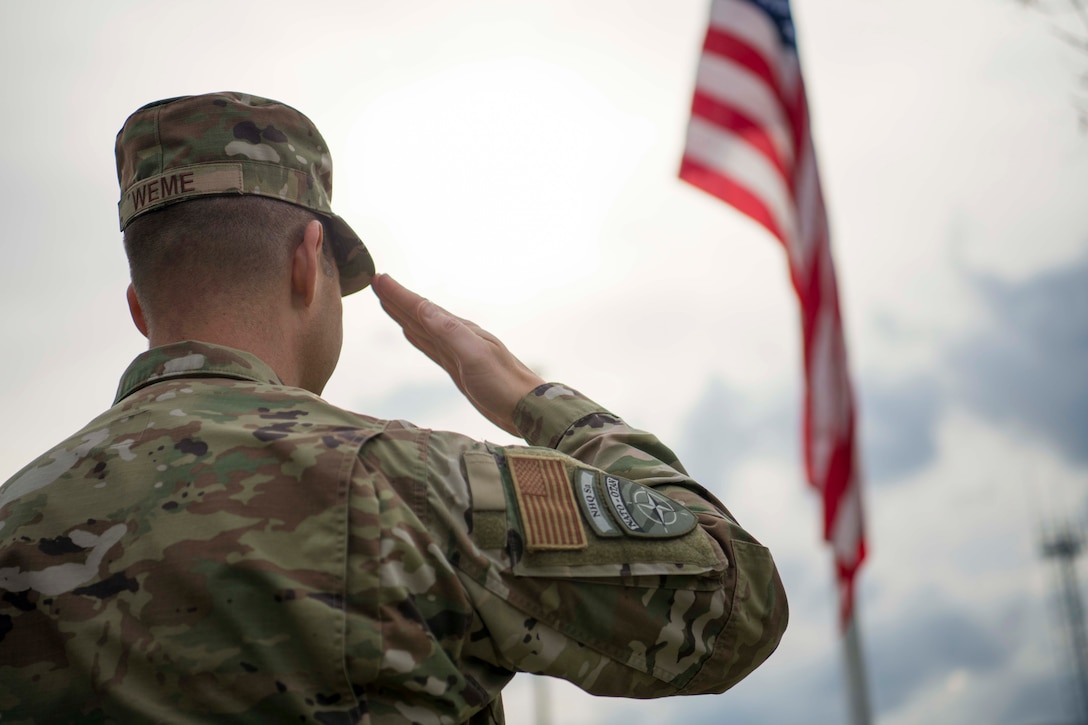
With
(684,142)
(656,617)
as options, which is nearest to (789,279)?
(684,142)

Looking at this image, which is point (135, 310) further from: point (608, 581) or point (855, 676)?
point (855, 676)

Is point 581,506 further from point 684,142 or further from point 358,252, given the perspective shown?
point 684,142

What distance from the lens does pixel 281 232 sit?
230cm

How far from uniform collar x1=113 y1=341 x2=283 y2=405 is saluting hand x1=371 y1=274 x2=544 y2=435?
1.67 feet

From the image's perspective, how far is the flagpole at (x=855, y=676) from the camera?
6.83 meters

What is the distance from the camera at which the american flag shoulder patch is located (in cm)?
189

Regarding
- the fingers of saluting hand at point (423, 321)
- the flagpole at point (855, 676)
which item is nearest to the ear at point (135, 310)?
the fingers of saluting hand at point (423, 321)

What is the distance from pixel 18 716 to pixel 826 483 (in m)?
5.80

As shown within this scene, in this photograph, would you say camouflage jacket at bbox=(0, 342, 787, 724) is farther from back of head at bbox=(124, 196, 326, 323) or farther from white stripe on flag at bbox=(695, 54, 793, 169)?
white stripe on flag at bbox=(695, 54, 793, 169)

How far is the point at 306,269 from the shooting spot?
2.28m

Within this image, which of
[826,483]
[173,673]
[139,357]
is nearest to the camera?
[173,673]

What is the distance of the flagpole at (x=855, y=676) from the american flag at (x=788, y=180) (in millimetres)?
91

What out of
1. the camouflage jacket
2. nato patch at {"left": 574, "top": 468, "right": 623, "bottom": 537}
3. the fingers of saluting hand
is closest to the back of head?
the camouflage jacket

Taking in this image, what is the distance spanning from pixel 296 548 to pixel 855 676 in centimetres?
600
